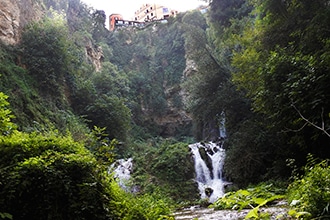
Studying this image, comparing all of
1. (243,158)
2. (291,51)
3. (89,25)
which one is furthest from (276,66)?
(89,25)

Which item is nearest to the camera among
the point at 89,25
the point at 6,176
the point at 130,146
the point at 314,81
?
the point at 6,176

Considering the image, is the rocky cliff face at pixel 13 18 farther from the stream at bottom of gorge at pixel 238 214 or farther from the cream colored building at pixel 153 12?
the cream colored building at pixel 153 12

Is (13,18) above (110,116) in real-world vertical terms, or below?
above

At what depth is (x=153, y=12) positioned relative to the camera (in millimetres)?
52812

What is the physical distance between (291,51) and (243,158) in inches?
181

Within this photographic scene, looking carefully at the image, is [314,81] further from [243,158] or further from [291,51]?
[243,158]

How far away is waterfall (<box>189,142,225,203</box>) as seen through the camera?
1328 cm

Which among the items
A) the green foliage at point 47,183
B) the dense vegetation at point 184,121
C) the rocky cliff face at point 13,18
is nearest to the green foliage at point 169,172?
the dense vegetation at point 184,121

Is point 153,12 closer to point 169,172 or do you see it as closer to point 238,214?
point 169,172

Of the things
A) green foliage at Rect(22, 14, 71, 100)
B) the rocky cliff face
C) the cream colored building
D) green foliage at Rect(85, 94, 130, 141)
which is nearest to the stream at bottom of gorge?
green foliage at Rect(22, 14, 71, 100)

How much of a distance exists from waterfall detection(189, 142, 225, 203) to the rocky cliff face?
510 inches

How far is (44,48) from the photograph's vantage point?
16406 millimetres

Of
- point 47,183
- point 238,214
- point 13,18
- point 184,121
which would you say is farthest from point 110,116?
point 47,183

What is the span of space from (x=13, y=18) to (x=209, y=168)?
1488 centimetres
